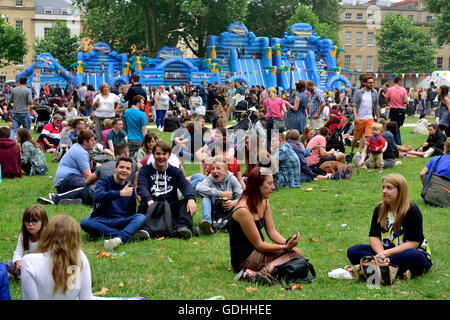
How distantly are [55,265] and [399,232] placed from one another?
12.0ft

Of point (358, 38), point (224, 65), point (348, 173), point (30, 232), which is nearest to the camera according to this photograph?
point (30, 232)

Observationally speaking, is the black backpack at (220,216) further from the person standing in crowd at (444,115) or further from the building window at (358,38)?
the building window at (358,38)

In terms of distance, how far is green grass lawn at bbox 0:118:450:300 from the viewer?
18.9 ft

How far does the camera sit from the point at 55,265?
425 cm

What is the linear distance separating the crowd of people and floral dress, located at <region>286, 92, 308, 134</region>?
3cm

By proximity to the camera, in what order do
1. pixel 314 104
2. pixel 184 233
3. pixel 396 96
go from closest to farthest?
pixel 184 233
pixel 314 104
pixel 396 96

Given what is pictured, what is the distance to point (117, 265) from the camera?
6676mm

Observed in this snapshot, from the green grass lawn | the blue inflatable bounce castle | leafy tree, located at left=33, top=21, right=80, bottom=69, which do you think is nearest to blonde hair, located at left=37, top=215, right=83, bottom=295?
the green grass lawn

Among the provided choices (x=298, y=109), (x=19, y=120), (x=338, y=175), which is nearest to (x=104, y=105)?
(x=19, y=120)

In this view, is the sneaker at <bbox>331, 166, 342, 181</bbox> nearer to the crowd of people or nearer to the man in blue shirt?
the crowd of people

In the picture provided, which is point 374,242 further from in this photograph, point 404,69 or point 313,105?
point 404,69

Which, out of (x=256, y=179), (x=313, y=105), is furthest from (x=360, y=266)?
(x=313, y=105)

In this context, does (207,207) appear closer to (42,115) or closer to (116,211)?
(116,211)

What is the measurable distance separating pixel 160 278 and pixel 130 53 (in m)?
42.9
